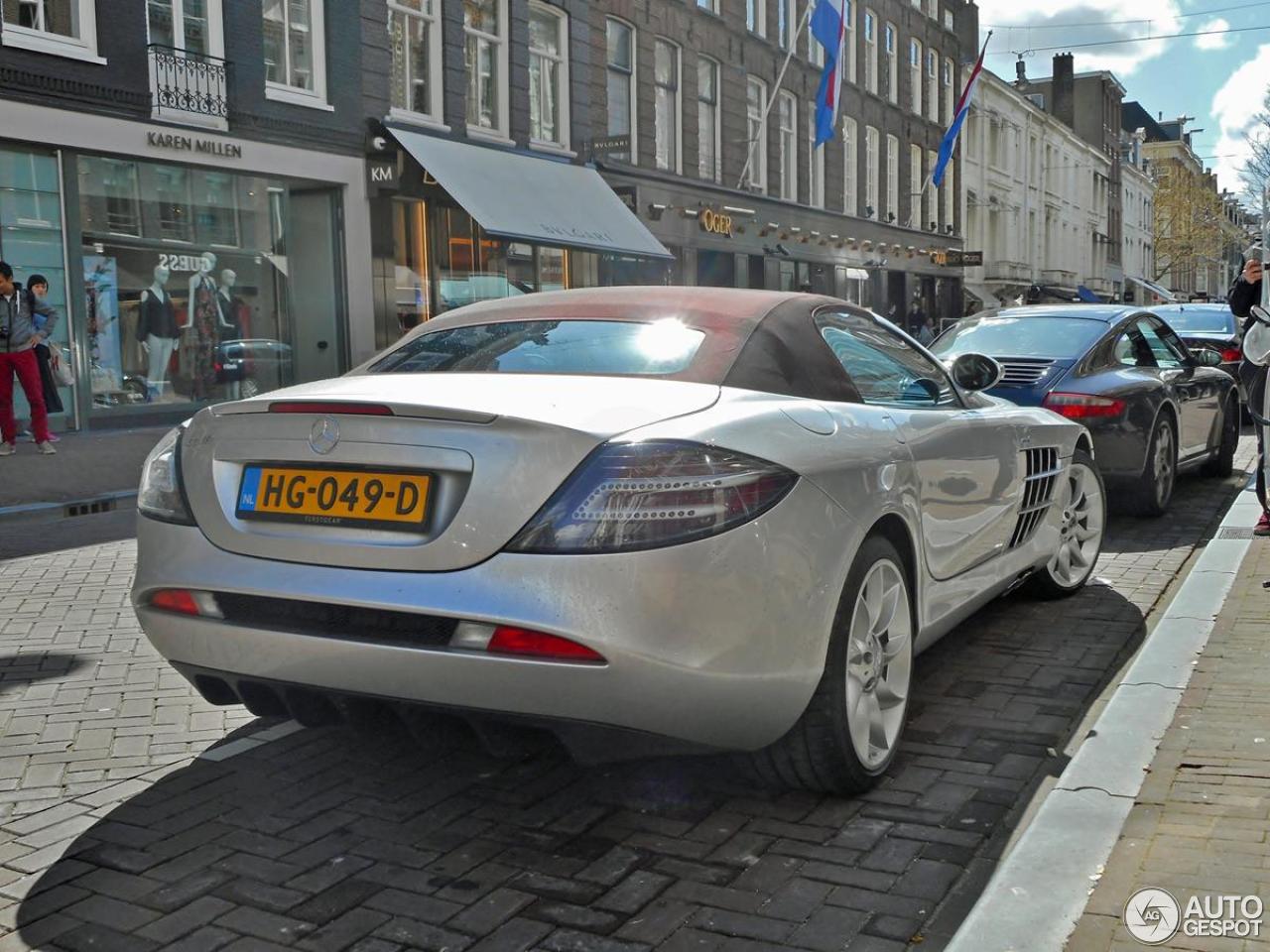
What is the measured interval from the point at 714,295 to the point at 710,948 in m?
2.03

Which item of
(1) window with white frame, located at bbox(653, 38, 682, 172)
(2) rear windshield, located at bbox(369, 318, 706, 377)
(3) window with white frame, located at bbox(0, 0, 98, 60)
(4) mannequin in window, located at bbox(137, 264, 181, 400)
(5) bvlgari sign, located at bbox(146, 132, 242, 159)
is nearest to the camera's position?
(2) rear windshield, located at bbox(369, 318, 706, 377)

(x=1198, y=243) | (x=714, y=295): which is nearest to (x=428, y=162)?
(x=714, y=295)

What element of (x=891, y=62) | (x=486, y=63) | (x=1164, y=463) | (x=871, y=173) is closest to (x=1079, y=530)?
(x=1164, y=463)

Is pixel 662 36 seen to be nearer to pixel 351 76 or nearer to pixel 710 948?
pixel 351 76

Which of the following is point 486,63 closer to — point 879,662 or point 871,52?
point 879,662

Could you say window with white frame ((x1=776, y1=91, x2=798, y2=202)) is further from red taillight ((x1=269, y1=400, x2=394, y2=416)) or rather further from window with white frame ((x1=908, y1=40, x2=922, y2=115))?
red taillight ((x1=269, y1=400, x2=394, y2=416))

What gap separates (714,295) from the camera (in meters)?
3.98

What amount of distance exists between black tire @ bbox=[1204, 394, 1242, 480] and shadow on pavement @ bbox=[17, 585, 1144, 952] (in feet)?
22.7

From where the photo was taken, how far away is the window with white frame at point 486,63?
21.0 metres

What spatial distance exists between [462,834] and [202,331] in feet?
48.1

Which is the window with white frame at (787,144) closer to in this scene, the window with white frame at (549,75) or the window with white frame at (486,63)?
the window with white frame at (549,75)

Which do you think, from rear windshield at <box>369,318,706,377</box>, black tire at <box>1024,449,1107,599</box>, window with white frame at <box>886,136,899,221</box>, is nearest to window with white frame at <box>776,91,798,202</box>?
window with white frame at <box>886,136,899,221</box>

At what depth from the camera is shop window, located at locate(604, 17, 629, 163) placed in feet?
80.2

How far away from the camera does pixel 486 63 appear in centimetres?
2144
